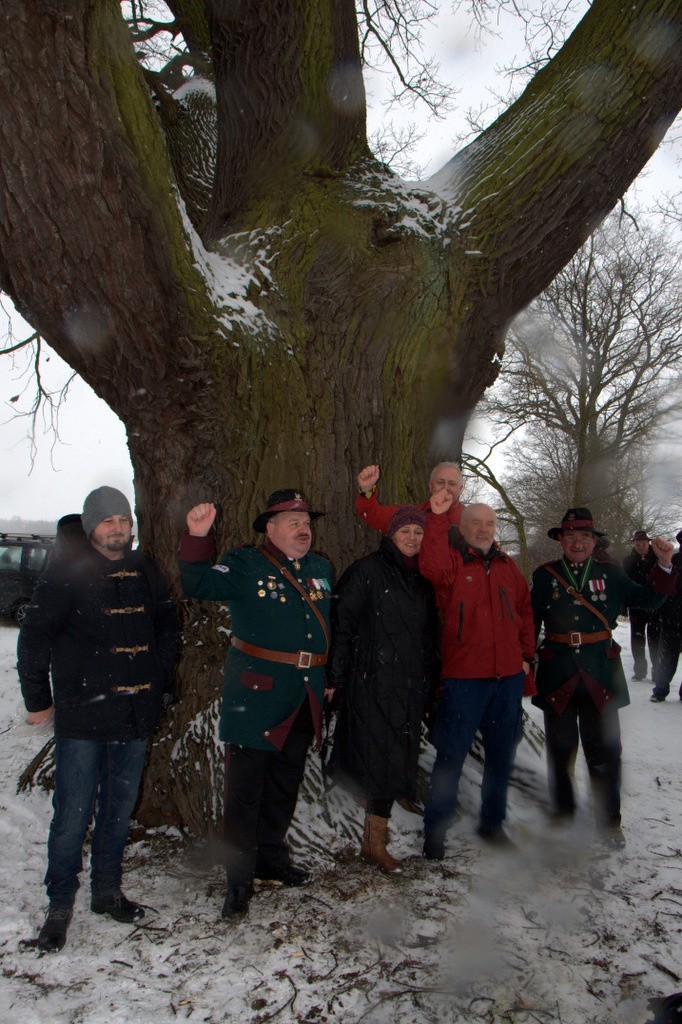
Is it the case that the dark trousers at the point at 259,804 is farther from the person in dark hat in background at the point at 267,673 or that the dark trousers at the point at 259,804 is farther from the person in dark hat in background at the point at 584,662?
the person in dark hat in background at the point at 584,662

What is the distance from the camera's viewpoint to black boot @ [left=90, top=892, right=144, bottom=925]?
9.45 ft

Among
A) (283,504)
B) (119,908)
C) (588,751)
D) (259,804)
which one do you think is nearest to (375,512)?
(283,504)

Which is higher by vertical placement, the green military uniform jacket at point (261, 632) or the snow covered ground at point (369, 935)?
the green military uniform jacket at point (261, 632)

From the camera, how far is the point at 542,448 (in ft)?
80.8

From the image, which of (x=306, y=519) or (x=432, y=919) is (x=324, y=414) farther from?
(x=432, y=919)

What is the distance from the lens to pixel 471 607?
363 centimetres

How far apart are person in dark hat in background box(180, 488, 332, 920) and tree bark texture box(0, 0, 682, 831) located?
47 cm

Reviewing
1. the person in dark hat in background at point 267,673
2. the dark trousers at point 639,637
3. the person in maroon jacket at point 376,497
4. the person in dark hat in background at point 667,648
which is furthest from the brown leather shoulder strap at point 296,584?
the dark trousers at point 639,637

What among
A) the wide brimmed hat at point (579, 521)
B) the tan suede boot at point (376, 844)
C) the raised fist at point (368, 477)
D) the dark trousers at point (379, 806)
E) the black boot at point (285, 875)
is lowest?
the black boot at point (285, 875)

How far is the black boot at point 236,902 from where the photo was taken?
9.46 feet

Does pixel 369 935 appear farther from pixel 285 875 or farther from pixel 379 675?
pixel 379 675

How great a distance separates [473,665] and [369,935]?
1.32 metres

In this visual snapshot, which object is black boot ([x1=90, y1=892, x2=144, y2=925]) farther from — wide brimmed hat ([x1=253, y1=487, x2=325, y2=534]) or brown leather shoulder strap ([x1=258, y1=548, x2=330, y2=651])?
wide brimmed hat ([x1=253, y1=487, x2=325, y2=534])

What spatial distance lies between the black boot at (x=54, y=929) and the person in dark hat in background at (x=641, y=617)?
6738 mm
